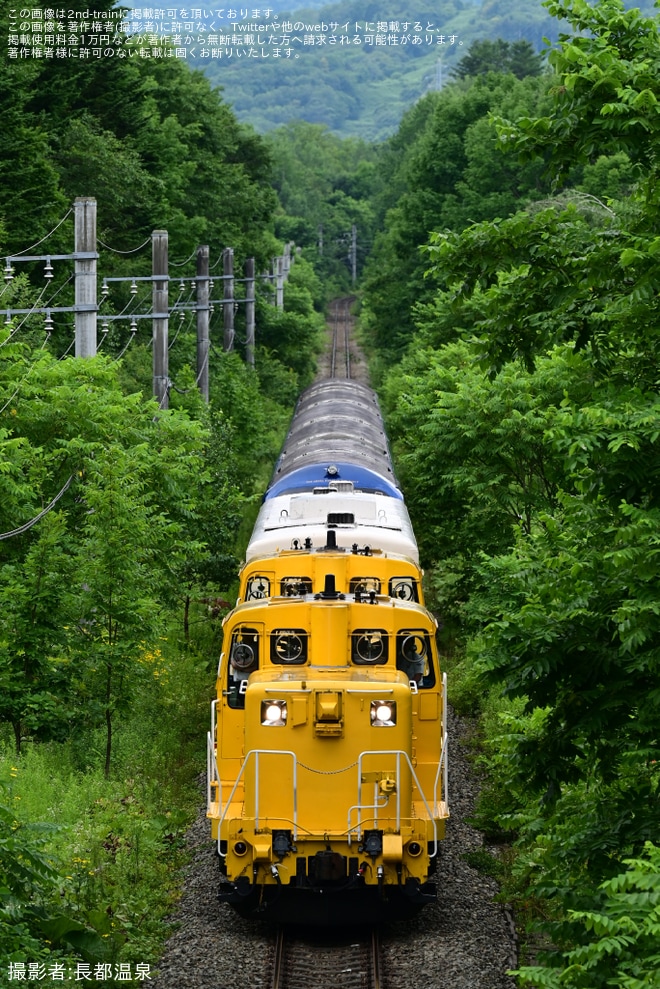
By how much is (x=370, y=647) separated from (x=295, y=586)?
3.89 ft

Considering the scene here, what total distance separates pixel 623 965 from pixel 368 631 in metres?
7.42

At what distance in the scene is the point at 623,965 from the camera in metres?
7.71

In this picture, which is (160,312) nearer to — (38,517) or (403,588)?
(38,517)

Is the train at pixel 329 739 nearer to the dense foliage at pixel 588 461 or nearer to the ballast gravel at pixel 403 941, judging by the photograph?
the ballast gravel at pixel 403 941

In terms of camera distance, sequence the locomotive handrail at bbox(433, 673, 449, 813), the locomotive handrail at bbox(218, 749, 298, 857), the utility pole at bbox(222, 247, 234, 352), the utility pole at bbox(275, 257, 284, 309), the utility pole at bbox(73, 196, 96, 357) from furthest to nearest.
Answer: the utility pole at bbox(275, 257, 284, 309) → the utility pole at bbox(222, 247, 234, 352) → the utility pole at bbox(73, 196, 96, 357) → the locomotive handrail at bbox(433, 673, 449, 813) → the locomotive handrail at bbox(218, 749, 298, 857)

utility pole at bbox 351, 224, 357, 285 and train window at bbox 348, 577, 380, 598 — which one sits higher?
train window at bbox 348, 577, 380, 598

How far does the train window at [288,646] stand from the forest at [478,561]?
254cm

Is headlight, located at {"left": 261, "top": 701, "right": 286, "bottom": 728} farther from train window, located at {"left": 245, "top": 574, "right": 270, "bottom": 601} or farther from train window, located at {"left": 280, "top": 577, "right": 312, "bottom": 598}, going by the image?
train window, located at {"left": 245, "top": 574, "right": 270, "bottom": 601}

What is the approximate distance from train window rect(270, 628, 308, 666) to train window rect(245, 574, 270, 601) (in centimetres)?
90

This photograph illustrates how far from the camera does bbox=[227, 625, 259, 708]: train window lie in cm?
1513

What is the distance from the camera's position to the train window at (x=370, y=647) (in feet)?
49.0

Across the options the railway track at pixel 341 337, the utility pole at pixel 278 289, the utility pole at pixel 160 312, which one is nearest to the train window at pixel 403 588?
the utility pole at pixel 160 312

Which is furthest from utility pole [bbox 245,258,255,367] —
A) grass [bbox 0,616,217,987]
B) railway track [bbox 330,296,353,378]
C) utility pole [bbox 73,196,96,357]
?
grass [bbox 0,616,217,987]

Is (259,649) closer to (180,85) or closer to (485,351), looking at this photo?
(485,351)
